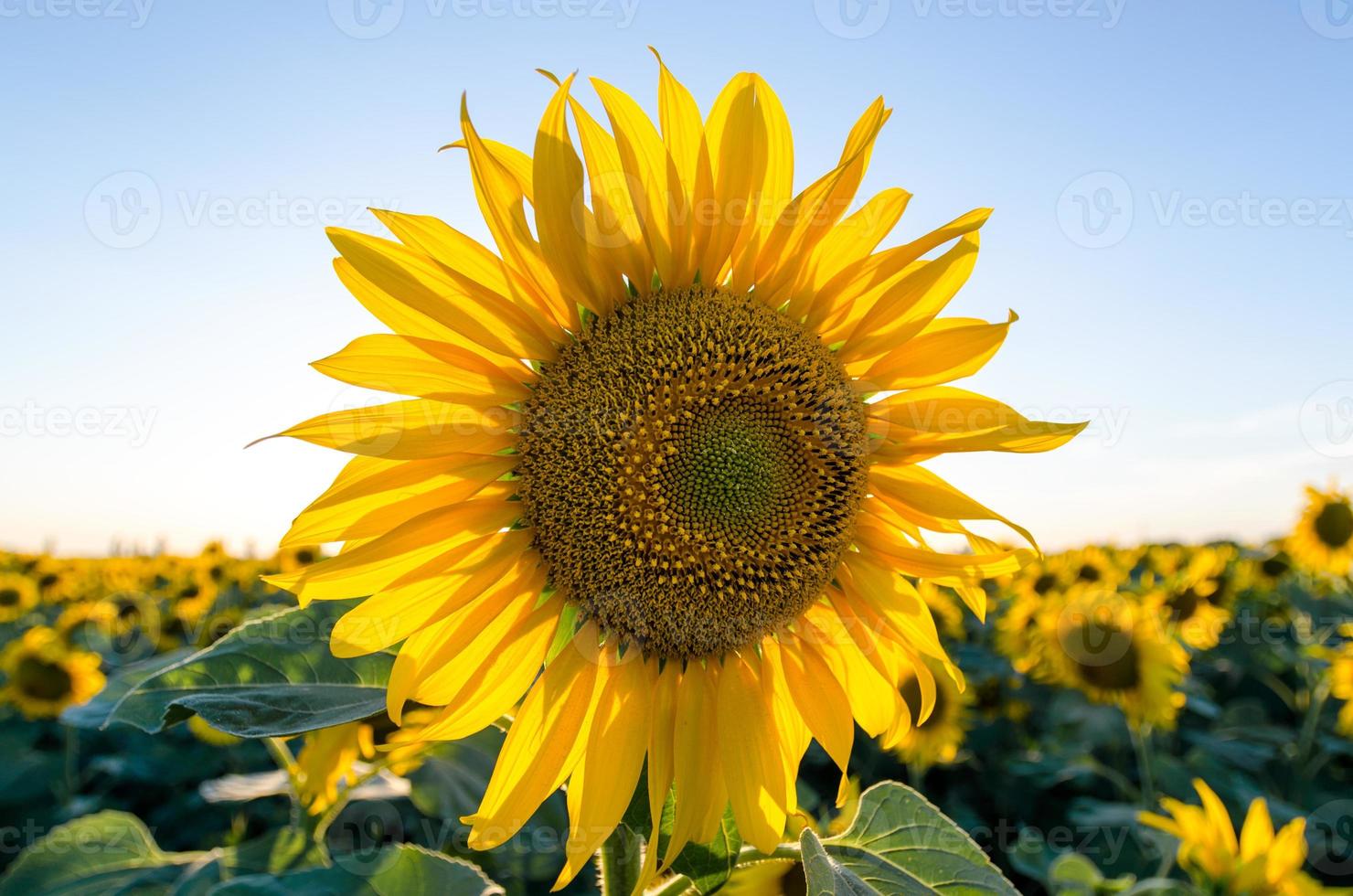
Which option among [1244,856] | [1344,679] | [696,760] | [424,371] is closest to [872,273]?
[424,371]

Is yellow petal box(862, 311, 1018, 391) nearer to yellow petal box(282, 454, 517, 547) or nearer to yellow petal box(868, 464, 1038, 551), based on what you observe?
yellow petal box(868, 464, 1038, 551)

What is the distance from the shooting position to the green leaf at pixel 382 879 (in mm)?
1794

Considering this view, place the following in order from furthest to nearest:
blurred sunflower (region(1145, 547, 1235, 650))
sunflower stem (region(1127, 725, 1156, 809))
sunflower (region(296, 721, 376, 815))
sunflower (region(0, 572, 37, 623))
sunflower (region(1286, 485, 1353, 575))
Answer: sunflower (region(0, 572, 37, 623)) < sunflower (region(1286, 485, 1353, 575)) < blurred sunflower (region(1145, 547, 1235, 650)) < sunflower stem (region(1127, 725, 1156, 809)) < sunflower (region(296, 721, 376, 815))

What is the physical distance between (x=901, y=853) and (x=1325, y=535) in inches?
346

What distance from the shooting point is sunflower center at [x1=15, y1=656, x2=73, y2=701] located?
779 cm

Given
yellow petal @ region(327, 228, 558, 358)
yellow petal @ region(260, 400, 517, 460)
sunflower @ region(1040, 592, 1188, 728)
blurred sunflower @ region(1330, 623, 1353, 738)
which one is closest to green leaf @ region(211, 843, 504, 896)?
yellow petal @ region(260, 400, 517, 460)

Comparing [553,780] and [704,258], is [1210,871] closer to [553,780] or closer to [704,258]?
[553,780]

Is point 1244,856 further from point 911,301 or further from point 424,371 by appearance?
point 424,371

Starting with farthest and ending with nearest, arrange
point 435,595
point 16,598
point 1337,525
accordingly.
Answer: point 16,598
point 1337,525
point 435,595

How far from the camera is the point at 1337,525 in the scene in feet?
27.5

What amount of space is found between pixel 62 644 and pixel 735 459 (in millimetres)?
8517

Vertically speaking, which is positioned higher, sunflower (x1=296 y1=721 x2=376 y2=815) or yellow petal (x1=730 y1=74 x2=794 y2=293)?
yellow petal (x1=730 y1=74 x2=794 y2=293)

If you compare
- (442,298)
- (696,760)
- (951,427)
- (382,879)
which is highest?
(442,298)

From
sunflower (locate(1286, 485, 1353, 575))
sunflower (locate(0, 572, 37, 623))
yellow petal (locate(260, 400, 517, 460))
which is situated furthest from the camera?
sunflower (locate(0, 572, 37, 623))
